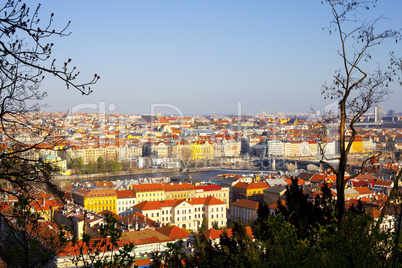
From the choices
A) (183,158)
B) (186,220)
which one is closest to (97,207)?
(186,220)

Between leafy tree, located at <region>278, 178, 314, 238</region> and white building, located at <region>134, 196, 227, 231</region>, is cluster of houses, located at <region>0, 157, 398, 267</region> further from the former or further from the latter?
leafy tree, located at <region>278, 178, 314, 238</region>

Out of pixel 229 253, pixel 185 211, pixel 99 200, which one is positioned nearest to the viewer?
pixel 229 253

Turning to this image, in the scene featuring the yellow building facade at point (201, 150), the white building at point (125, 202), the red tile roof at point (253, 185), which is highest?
the yellow building facade at point (201, 150)

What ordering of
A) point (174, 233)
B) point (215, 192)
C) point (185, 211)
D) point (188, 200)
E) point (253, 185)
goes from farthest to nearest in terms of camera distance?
point (253, 185)
point (215, 192)
point (188, 200)
point (185, 211)
point (174, 233)

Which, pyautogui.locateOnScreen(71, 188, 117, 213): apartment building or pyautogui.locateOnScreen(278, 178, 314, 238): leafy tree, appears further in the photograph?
pyautogui.locateOnScreen(71, 188, 117, 213): apartment building

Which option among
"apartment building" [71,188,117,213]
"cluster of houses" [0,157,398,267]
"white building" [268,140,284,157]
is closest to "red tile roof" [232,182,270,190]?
"cluster of houses" [0,157,398,267]

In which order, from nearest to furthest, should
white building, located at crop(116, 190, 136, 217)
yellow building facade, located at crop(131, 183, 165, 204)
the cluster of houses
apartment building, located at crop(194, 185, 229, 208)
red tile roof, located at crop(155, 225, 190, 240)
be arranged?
red tile roof, located at crop(155, 225, 190, 240), the cluster of houses, white building, located at crop(116, 190, 136, 217), yellow building facade, located at crop(131, 183, 165, 204), apartment building, located at crop(194, 185, 229, 208)

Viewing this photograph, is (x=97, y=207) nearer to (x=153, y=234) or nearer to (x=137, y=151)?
(x=153, y=234)

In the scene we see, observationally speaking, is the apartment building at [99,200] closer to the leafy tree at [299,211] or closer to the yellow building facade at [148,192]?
the yellow building facade at [148,192]

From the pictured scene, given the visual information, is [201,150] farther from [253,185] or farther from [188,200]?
[188,200]

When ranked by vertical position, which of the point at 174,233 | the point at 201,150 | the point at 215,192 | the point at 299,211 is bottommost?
the point at 215,192

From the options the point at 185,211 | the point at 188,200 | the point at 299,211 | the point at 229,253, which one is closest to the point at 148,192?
the point at 188,200

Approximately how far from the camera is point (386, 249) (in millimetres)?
1955

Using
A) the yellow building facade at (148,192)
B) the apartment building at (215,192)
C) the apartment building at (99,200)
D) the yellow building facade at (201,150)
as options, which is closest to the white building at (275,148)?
the yellow building facade at (201,150)
